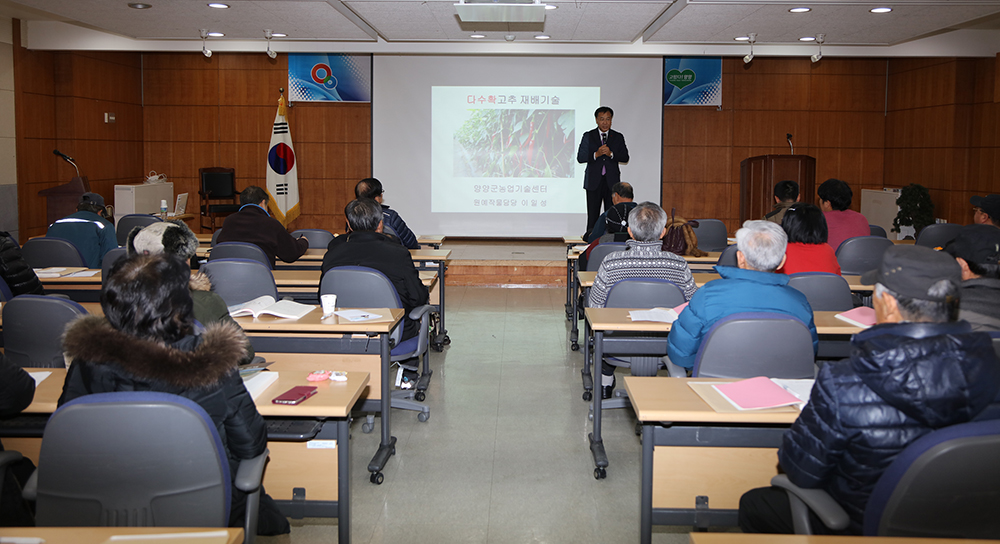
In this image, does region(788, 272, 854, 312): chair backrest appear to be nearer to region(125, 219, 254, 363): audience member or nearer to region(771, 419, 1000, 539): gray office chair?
region(771, 419, 1000, 539): gray office chair

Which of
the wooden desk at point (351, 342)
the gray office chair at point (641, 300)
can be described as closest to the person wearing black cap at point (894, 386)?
the gray office chair at point (641, 300)

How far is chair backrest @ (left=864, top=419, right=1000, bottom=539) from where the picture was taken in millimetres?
1500

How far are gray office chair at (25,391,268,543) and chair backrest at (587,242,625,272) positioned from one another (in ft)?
12.6

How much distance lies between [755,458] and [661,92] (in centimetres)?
870

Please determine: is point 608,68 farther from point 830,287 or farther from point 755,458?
point 755,458

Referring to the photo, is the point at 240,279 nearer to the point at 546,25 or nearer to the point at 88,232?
the point at 88,232

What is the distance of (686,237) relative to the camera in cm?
555

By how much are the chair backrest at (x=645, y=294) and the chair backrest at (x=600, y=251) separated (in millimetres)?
1489

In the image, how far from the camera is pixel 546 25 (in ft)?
26.2

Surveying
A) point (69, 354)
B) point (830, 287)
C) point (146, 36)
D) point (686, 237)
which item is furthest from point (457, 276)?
point (69, 354)

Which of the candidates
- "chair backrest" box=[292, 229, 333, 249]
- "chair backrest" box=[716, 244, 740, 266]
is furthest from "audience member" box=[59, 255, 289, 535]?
"chair backrest" box=[292, 229, 333, 249]

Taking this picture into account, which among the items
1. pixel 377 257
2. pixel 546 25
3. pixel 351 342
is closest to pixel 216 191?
pixel 546 25

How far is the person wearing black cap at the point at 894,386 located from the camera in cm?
162

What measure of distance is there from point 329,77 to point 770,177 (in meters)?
6.42
